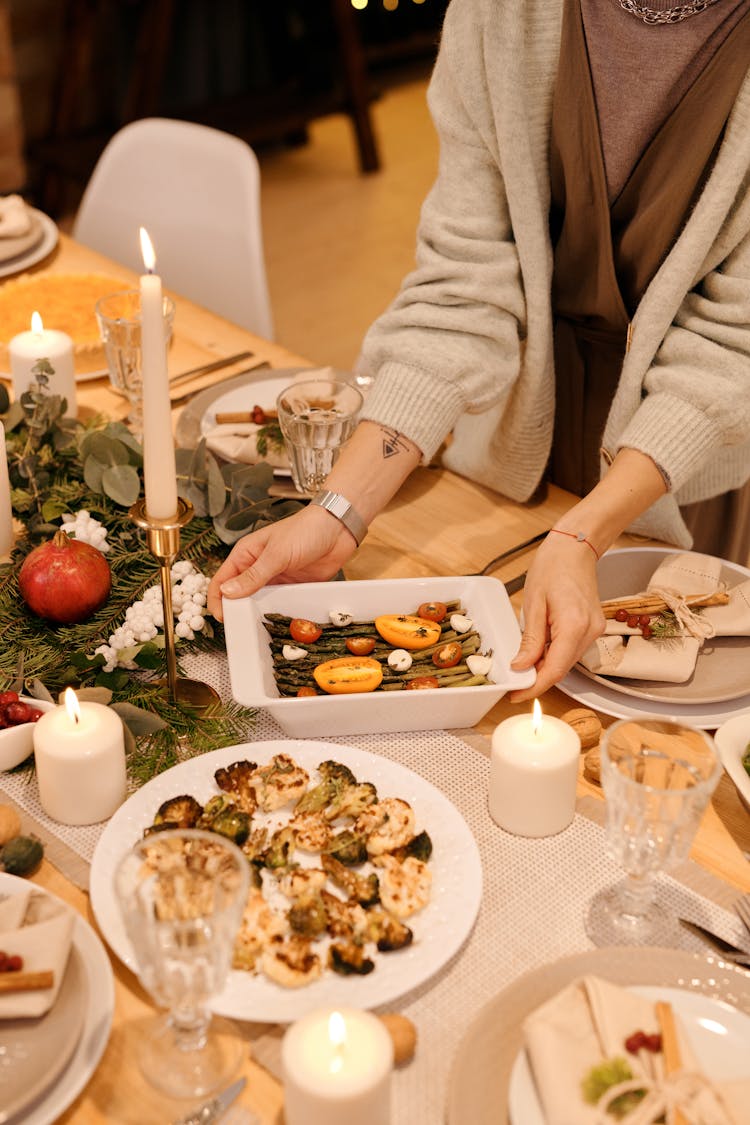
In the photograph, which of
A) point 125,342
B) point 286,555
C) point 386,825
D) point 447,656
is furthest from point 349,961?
point 125,342

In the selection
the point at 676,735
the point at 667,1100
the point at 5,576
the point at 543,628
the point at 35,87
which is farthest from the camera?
the point at 35,87

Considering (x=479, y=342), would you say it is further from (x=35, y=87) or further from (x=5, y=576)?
(x=35, y=87)

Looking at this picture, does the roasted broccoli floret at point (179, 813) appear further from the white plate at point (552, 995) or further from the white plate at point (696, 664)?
the white plate at point (696, 664)

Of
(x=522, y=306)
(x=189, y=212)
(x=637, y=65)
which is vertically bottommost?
(x=189, y=212)

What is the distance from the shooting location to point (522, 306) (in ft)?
5.01

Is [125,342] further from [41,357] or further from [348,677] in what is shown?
[348,677]

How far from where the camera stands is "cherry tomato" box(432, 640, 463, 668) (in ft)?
3.93

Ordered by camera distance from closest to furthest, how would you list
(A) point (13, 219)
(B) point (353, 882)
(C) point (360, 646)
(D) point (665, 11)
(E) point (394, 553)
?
1. (B) point (353, 882)
2. (C) point (360, 646)
3. (D) point (665, 11)
4. (E) point (394, 553)
5. (A) point (13, 219)

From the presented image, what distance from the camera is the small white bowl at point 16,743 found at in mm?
1097

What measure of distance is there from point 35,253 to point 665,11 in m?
1.25

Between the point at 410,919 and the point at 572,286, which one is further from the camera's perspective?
the point at 572,286

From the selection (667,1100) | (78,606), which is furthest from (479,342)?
(667,1100)

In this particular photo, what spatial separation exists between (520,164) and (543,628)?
0.58 m

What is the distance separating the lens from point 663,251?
4.69 feet
